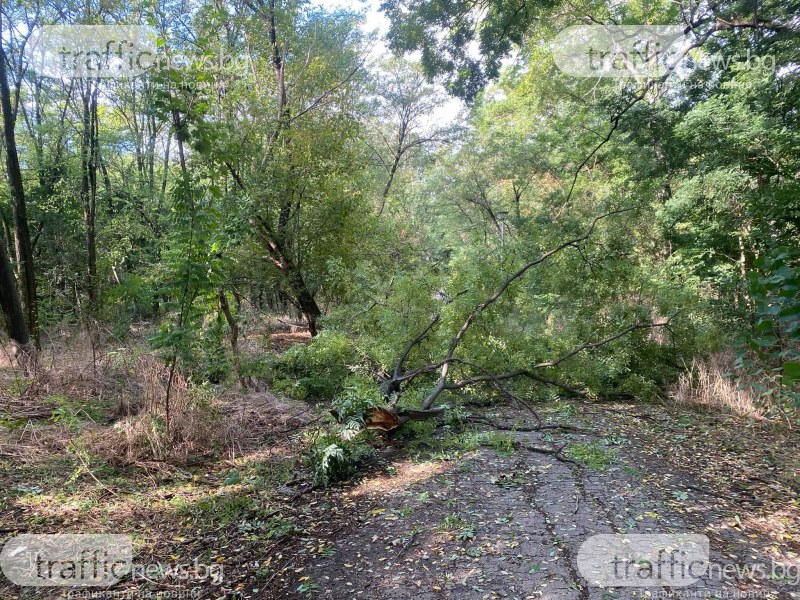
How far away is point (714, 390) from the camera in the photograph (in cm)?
574

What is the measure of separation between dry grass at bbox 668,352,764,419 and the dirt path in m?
1.59

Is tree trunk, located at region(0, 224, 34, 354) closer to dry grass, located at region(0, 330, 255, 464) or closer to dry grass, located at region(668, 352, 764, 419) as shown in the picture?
dry grass, located at region(0, 330, 255, 464)

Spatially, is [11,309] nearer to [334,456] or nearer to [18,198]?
[18,198]

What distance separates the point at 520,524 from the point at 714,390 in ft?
13.7

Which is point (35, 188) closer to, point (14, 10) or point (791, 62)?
point (14, 10)

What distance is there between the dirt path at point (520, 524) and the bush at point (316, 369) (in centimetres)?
298

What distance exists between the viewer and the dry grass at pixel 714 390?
5.35 meters

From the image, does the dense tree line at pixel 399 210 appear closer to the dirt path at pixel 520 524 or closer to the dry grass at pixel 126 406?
the dry grass at pixel 126 406

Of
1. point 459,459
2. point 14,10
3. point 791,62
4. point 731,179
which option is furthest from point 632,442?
point 14,10

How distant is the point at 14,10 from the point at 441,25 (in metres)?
8.54

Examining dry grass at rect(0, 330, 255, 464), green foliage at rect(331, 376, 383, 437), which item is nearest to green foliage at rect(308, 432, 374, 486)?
green foliage at rect(331, 376, 383, 437)

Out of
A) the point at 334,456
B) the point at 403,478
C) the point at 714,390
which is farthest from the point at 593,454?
the point at 714,390

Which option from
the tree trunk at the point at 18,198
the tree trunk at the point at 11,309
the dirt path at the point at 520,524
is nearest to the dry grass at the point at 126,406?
the tree trunk at the point at 11,309

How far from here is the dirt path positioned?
2.43m
